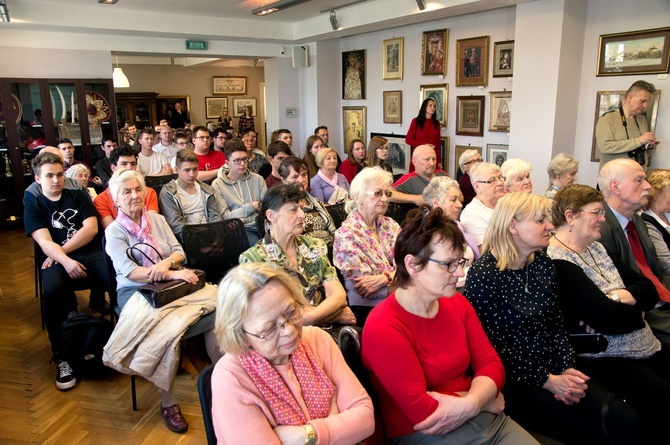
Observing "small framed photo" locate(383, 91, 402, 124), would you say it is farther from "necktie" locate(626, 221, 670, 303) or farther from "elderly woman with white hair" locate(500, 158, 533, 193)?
"necktie" locate(626, 221, 670, 303)

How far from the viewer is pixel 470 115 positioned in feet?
23.7

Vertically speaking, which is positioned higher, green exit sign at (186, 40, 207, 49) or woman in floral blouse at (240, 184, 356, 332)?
green exit sign at (186, 40, 207, 49)

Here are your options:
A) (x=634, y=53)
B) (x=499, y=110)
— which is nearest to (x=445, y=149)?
(x=499, y=110)

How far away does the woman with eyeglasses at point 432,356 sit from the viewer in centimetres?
175

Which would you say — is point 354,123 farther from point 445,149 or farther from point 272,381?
point 272,381

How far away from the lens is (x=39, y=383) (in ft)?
10.6

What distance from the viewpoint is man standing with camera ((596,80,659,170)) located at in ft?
16.4

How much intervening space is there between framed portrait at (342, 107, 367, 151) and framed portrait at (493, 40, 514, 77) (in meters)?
2.99

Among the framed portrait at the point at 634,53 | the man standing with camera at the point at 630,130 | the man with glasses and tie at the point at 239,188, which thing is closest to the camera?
the man with glasses and tie at the point at 239,188

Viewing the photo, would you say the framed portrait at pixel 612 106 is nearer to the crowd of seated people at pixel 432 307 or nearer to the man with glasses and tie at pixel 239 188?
the crowd of seated people at pixel 432 307

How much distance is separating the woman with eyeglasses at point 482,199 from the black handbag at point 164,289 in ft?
6.20

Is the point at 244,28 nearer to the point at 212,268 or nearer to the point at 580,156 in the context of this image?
the point at 580,156

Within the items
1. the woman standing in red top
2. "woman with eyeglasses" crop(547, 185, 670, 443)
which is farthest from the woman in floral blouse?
the woman standing in red top

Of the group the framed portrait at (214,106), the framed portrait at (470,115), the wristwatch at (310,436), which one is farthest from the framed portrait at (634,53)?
the framed portrait at (214,106)
